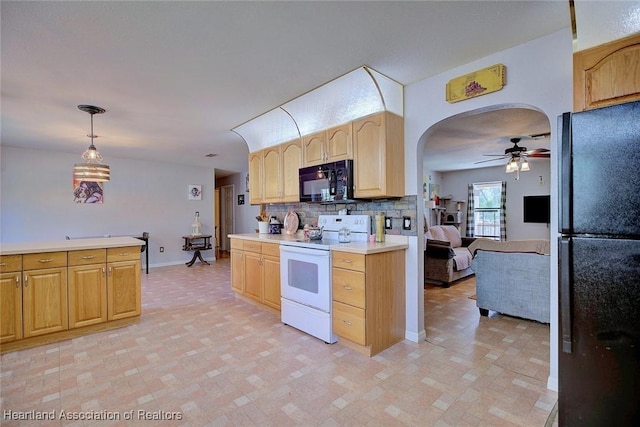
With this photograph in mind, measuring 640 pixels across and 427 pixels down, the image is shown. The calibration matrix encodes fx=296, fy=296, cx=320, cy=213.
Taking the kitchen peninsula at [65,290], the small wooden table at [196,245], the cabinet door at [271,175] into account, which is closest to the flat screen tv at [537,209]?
the cabinet door at [271,175]

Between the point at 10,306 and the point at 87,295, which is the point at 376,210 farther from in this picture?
the point at 10,306

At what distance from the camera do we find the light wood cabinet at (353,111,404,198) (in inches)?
104

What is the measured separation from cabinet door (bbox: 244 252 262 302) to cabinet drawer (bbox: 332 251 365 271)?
4.27 feet

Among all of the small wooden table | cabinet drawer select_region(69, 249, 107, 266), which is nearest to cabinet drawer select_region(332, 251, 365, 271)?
cabinet drawer select_region(69, 249, 107, 266)

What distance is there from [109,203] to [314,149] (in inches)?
196

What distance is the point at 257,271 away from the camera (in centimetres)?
364

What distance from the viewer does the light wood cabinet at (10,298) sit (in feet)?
8.24

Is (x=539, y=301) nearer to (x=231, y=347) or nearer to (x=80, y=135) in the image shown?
(x=231, y=347)

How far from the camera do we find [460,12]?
5.84ft

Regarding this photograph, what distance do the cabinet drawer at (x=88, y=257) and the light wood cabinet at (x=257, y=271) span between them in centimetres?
149

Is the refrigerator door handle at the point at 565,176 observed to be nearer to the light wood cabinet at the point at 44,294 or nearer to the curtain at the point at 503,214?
the light wood cabinet at the point at 44,294

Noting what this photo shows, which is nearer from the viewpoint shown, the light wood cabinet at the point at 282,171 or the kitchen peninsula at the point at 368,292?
the kitchen peninsula at the point at 368,292

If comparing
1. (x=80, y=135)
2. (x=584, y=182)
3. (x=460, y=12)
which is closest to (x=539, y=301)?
(x=584, y=182)

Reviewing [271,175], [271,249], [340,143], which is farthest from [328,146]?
[271,249]
